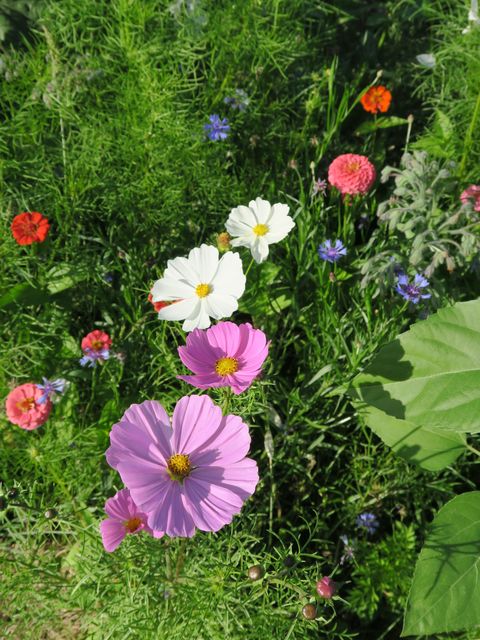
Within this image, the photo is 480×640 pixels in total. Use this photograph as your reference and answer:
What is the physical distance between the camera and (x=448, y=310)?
4.03 ft

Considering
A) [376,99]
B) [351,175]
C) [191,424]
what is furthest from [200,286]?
[376,99]

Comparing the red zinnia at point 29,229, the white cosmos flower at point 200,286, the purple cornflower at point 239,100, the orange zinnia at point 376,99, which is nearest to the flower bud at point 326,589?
the white cosmos flower at point 200,286

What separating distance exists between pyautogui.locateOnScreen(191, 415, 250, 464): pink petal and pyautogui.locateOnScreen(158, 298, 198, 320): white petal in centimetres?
29

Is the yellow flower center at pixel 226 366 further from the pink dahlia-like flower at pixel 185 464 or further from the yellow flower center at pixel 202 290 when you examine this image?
the yellow flower center at pixel 202 290

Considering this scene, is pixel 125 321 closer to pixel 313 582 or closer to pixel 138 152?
pixel 138 152

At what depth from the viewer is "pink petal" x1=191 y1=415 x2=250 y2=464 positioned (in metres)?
0.90

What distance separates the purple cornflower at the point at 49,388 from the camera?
4.38 ft

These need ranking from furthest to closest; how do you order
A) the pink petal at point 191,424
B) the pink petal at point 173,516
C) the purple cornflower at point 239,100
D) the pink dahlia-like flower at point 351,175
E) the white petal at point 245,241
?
the purple cornflower at point 239,100 < the pink dahlia-like flower at point 351,175 < the white petal at point 245,241 < the pink petal at point 191,424 < the pink petal at point 173,516

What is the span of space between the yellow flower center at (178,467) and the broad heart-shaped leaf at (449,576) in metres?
0.51

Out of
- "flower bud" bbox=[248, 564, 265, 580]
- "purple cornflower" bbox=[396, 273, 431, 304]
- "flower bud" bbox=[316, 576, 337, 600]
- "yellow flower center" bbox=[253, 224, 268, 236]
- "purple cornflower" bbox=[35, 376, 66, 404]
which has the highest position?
"yellow flower center" bbox=[253, 224, 268, 236]

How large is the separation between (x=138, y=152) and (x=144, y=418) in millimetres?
1122

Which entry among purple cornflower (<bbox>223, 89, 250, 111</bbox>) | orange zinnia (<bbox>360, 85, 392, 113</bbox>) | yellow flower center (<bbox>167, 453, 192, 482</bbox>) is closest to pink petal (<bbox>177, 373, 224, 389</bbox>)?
yellow flower center (<bbox>167, 453, 192, 482</bbox>)

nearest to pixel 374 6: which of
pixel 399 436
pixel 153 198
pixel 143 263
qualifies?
pixel 153 198

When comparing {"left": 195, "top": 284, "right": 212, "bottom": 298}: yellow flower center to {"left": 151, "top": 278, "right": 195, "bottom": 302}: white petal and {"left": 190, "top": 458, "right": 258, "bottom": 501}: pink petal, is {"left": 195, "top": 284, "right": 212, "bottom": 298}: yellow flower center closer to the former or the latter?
{"left": 151, "top": 278, "right": 195, "bottom": 302}: white petal
